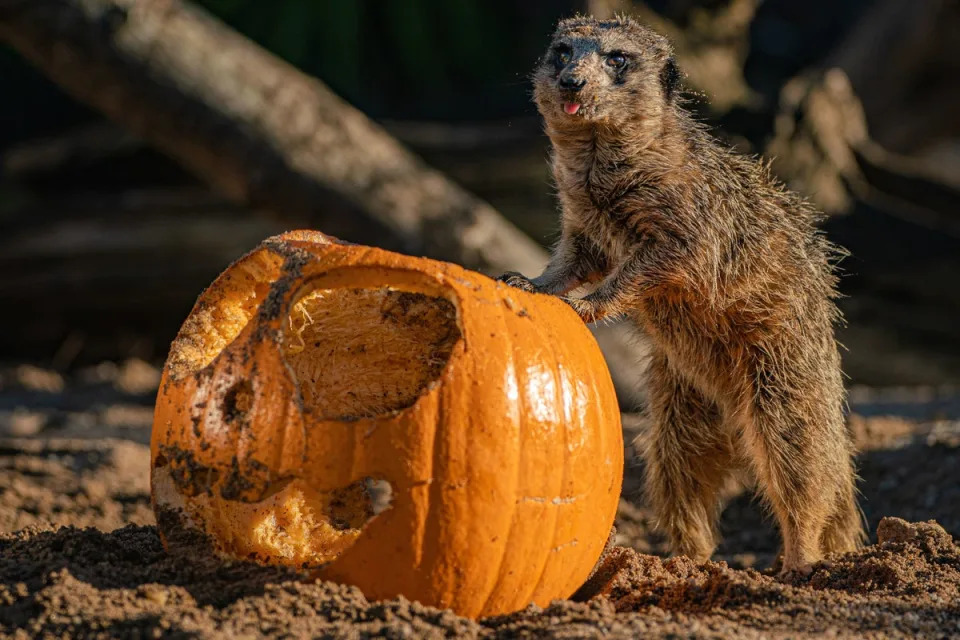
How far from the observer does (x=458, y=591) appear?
2.52 meters

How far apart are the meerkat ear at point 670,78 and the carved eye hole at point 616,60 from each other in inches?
9.3

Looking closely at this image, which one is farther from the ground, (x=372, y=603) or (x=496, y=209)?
(x=496, y=209)

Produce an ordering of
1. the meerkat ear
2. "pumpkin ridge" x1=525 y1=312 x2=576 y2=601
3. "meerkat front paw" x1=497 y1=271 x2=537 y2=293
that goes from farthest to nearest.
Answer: the meerkat ear, "meerkat front paw" x1=497 y1=271 x2=537 y2=293, "pumpkin ridge" x1=525 y1=312 x2=576 y2=601

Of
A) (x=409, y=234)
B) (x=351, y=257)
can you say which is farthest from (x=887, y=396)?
(x=351, y=257)

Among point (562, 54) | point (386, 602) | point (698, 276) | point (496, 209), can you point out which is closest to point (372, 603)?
point (386, 602)

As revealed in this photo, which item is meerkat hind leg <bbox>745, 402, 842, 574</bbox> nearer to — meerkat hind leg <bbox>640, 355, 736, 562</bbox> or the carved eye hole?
meerkat hind leg <bbox>640, 355, 736, 562</bbox>

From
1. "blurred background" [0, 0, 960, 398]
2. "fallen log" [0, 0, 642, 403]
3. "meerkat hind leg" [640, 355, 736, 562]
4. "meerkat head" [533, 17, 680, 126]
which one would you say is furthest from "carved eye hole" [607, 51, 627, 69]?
"blurred background" [0, 0, 960, 398]

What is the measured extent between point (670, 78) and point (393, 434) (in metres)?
2.19

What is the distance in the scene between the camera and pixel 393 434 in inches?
95.7

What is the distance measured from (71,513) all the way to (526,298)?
237 centimetres

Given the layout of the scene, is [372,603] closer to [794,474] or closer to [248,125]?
[794,474]

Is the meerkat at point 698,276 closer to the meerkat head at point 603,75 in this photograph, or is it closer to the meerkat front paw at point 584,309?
the meerkat head at point 603,75

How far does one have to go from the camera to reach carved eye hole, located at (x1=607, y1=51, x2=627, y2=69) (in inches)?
151

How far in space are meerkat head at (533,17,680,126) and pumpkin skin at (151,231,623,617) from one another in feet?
3.42
